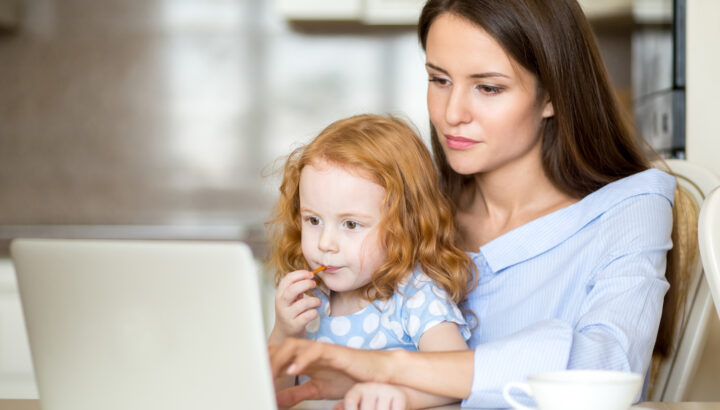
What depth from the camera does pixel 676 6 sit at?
1.81 m

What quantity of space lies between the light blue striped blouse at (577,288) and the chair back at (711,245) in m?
0.14

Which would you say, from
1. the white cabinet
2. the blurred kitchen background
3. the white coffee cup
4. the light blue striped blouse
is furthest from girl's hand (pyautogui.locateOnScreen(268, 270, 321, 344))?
the blurred kitchen background

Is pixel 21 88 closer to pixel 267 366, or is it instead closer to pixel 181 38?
pixel 181 38

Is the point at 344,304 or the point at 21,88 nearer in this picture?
the point at 344,304

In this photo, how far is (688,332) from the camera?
1248 millimetres

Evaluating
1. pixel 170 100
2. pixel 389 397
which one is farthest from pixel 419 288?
pixel 170 100

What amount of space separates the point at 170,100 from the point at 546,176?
1.88 metres

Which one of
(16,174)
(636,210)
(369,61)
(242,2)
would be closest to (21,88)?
(16,174)

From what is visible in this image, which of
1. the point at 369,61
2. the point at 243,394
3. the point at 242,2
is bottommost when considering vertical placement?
the point at 243,394

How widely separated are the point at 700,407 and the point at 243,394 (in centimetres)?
52

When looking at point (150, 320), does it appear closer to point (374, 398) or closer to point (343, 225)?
point (374, 398)

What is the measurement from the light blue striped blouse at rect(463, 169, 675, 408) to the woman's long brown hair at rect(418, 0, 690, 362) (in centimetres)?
7

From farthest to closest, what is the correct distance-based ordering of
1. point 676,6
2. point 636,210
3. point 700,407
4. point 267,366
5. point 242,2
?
point 242,2 → point 676,6 → point 636,210 → point 700,407 → point 267,366

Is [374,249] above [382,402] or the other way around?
above
